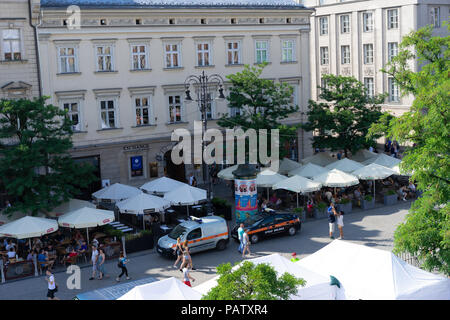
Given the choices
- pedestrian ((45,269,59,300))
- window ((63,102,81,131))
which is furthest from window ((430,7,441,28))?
pedestrian ((45,269,59,300))

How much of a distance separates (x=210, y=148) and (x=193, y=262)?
558 inches

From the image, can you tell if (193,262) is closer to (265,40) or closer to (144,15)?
(144,15)

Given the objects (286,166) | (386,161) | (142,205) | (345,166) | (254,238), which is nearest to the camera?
(254,238)

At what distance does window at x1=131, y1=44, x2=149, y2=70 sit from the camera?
36.2m

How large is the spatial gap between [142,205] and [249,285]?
16.7 metres

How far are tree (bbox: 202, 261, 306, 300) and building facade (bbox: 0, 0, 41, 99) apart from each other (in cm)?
2400

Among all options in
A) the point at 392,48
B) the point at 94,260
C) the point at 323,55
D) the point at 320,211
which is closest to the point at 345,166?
the point at 320,211

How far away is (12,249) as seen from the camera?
24.3 meters

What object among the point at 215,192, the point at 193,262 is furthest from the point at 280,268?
the point at 215,192

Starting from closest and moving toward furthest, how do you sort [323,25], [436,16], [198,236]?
[198,236], [436,16], [323,25]

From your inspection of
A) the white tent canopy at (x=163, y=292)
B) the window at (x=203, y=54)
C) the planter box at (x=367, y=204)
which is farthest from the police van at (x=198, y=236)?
the window at (x=203, y=54)

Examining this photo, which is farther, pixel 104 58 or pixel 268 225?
pixel 104 58

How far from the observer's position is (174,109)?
124ft

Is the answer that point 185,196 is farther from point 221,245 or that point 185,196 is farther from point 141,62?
point 141,62
